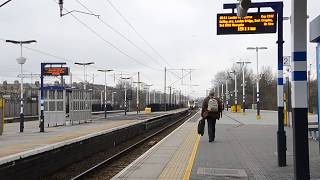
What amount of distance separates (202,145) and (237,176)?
6.54 metres

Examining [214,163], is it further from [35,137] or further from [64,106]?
[64,106]

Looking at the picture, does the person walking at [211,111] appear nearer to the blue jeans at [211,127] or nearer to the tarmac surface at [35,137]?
the blue jeans at [211,127]

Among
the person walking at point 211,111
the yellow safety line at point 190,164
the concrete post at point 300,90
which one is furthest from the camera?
the person walking at point 211,111

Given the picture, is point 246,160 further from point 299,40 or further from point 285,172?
point 299,40

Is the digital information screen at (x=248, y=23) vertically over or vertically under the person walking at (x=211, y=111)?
over

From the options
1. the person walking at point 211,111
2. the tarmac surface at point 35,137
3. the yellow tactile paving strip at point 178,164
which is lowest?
the tarmac surface at point 35,137

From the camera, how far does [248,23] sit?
1268 cm

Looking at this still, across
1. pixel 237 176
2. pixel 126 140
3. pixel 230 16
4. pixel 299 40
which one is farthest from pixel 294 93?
pixel 126 140

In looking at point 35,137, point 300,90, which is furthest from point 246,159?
point 35,137

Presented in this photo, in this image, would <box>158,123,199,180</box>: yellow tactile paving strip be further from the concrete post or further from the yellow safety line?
the concrete post

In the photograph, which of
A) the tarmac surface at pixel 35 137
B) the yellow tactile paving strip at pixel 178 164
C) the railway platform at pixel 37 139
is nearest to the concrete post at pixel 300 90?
the yellow tactile paving strip at pixel 178 164

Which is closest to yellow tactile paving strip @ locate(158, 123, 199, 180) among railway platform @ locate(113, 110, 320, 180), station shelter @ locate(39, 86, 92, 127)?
railway platform @ locate(113, 110, 320, 180)

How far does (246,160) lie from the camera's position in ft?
41.1

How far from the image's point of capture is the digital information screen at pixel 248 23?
40.6 feet
